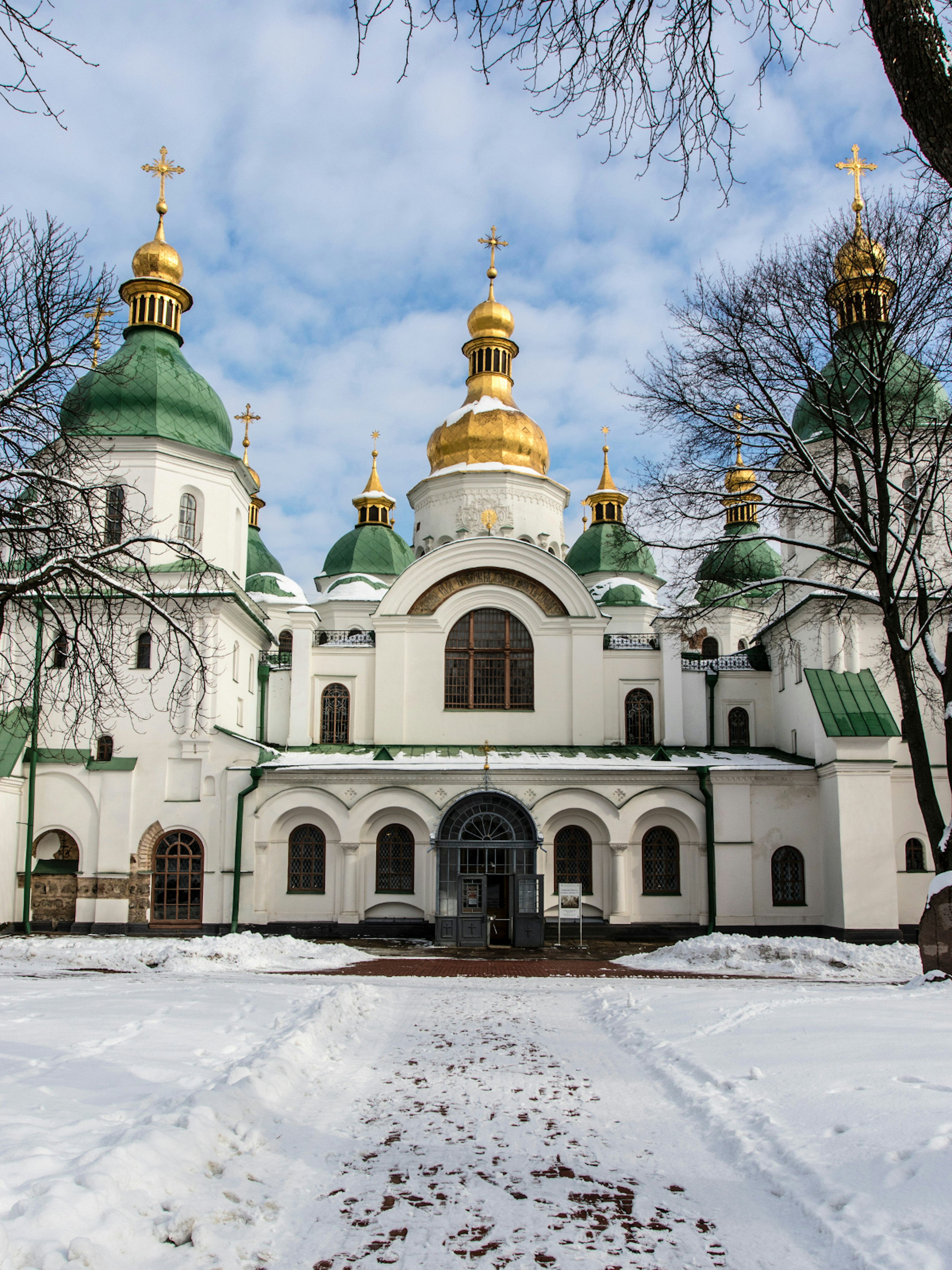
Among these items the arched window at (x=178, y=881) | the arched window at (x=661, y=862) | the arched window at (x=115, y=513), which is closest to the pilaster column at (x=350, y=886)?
the arched window at (x=178, y=881)

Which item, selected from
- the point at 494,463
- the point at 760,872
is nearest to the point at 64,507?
the point at 760,872

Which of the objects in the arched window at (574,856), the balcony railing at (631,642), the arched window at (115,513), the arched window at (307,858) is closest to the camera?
the arched window at (115,513)

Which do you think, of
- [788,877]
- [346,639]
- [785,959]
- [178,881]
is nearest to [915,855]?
[788,877]

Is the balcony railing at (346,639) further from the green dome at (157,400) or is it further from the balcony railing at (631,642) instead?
the balcony railing at (631,642)

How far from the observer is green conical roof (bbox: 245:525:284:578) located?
37250 mm

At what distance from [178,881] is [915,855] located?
51.1 ft

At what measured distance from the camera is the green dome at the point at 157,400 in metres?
24.1

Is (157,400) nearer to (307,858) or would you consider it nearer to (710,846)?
(307,858)

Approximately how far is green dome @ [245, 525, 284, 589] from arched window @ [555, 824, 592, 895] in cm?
1723

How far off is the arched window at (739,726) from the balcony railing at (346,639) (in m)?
Result: 9.12

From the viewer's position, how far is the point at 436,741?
26.1 m

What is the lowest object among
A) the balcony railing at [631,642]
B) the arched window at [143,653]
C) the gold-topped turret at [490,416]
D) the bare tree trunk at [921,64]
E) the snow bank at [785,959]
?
the snow bank at [785,959]

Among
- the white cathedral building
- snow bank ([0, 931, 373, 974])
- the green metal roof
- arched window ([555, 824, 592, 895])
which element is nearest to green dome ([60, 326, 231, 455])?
the white cathedral building

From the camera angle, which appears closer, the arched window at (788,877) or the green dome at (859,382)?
the green dome at (859,382)
